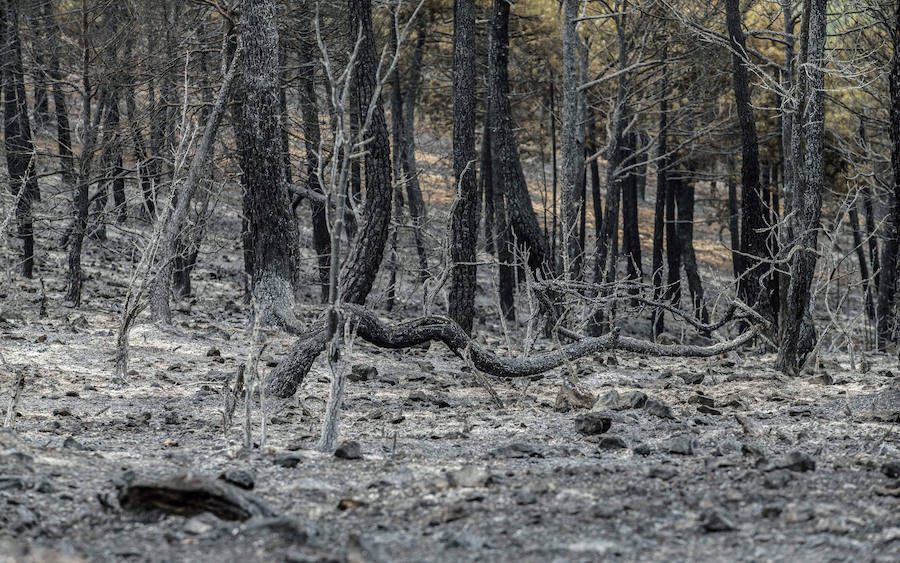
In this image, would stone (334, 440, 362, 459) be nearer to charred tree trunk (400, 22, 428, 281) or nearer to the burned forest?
the burned forest

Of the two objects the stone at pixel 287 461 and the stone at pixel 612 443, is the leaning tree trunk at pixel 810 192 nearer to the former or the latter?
the stone at pixel 612 443

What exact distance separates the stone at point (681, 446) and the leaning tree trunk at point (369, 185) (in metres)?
4.13

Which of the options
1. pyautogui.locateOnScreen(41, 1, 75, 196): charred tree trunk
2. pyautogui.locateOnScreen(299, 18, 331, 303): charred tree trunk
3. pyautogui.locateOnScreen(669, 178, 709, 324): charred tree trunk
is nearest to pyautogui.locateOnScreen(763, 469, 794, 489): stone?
pyautogui.locateOnScreen(299, 18, 331, 303): charred tree trunk

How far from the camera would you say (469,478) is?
4082 mm

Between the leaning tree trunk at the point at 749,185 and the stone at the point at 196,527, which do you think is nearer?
the stone at the point at 196,527

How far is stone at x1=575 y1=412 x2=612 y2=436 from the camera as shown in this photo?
5781 millimetres

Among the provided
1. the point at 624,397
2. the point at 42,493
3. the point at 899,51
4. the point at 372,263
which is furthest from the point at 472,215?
the point at 42,493

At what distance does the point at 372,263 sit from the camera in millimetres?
8812

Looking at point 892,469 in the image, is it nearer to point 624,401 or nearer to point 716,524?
point 716,524

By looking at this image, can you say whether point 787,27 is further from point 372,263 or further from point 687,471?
point 687,471

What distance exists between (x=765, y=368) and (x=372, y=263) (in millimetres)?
4301

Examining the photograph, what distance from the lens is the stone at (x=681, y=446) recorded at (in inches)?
197

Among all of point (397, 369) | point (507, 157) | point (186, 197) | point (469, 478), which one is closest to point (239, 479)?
point (469, 478)

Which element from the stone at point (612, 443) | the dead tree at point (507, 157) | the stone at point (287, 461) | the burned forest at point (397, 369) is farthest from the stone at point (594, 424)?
the dead tree at point (507, 157)
